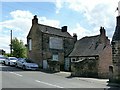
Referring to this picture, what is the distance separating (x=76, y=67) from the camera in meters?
29.0

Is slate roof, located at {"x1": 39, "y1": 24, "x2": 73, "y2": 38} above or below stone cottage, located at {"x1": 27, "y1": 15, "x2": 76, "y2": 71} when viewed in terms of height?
above

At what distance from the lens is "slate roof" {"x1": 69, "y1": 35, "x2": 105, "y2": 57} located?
3353cm

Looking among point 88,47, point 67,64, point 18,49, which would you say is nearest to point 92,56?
point 88,47

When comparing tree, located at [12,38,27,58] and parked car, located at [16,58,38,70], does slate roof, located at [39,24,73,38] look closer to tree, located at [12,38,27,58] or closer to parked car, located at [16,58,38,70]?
parked car, located at [16,58,38,70]

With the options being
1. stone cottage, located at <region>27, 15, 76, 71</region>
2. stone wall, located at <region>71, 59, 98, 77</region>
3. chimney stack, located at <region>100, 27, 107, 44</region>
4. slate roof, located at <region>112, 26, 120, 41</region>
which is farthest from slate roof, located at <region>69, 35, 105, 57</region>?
slate roof, located at <region>112, 26, 120, 41</region>

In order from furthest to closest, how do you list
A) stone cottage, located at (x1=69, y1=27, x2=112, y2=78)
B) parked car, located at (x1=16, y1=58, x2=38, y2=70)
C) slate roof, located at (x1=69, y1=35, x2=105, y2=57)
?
slate roof, located at (x1=69, y1=35, x2=105, y2=57) < parked car, located at (x1=16, y1=58, x2=38, y2=70) < stone cottage, located at (x1=69, y1=27, x2=112, y2=78)

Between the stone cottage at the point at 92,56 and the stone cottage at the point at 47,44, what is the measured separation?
203 cm

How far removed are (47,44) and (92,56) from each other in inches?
349

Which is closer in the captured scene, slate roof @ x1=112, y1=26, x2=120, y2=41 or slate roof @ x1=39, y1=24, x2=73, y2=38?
slate roof @ x1=112, y1=26, x2=120, y2=41

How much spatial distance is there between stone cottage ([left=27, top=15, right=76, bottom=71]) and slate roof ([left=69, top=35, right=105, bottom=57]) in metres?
2.02

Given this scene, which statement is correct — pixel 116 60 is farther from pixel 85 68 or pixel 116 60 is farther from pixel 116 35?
pixel 85 68

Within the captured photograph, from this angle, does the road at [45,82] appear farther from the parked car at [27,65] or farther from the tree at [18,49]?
the tree at [18,49]

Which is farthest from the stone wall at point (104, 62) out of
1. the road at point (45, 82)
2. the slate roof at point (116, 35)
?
the slate roof at point (116, 35)

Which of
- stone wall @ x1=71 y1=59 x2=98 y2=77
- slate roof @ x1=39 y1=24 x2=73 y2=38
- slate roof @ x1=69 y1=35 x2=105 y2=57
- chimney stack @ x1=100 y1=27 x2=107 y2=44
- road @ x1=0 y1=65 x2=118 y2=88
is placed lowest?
road @ x1=0 y1=65 x2=118 y2=88
